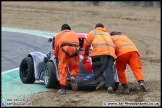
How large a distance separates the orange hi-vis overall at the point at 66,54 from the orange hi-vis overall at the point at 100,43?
0.97 feet

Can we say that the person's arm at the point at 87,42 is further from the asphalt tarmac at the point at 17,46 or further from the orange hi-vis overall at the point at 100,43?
the asphalt tarmac at the point at 17,46

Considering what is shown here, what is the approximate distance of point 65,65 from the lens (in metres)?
10.2

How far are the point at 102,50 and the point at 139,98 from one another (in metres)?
1.51

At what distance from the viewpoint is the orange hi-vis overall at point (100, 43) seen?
10.1 metres

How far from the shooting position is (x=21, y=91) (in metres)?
10.6

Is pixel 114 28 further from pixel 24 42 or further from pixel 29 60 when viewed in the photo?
pixel 29 60

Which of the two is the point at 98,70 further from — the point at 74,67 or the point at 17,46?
the point at 17,46

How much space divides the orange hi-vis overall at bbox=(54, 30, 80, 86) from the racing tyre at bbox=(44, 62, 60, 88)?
1.39ft

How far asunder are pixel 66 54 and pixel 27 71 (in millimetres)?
2130

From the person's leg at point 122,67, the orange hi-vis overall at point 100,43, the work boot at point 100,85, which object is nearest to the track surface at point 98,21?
the work boot at point 100,85

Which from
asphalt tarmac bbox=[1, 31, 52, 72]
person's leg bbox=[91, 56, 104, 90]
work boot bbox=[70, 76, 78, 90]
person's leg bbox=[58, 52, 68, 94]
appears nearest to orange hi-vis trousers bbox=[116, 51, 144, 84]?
person's leg bbox=[91, 56, 104, 90]

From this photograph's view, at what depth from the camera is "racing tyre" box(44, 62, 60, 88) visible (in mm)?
10648

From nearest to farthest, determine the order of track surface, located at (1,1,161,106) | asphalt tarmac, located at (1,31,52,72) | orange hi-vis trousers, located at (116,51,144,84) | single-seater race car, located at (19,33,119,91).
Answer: track surface, located at (1,1,161,106) < orange hi-vis trousers, located at (116,51,144,84) < single-seater race car, located at (19,33,119,91) < asphalt tarmac, located at (1,31,52,72)

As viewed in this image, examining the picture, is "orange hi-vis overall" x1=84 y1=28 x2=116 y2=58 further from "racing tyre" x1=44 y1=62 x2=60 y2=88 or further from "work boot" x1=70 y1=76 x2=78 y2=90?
"racing tyre" x1=44 y1=62 x2=60 y2=88
